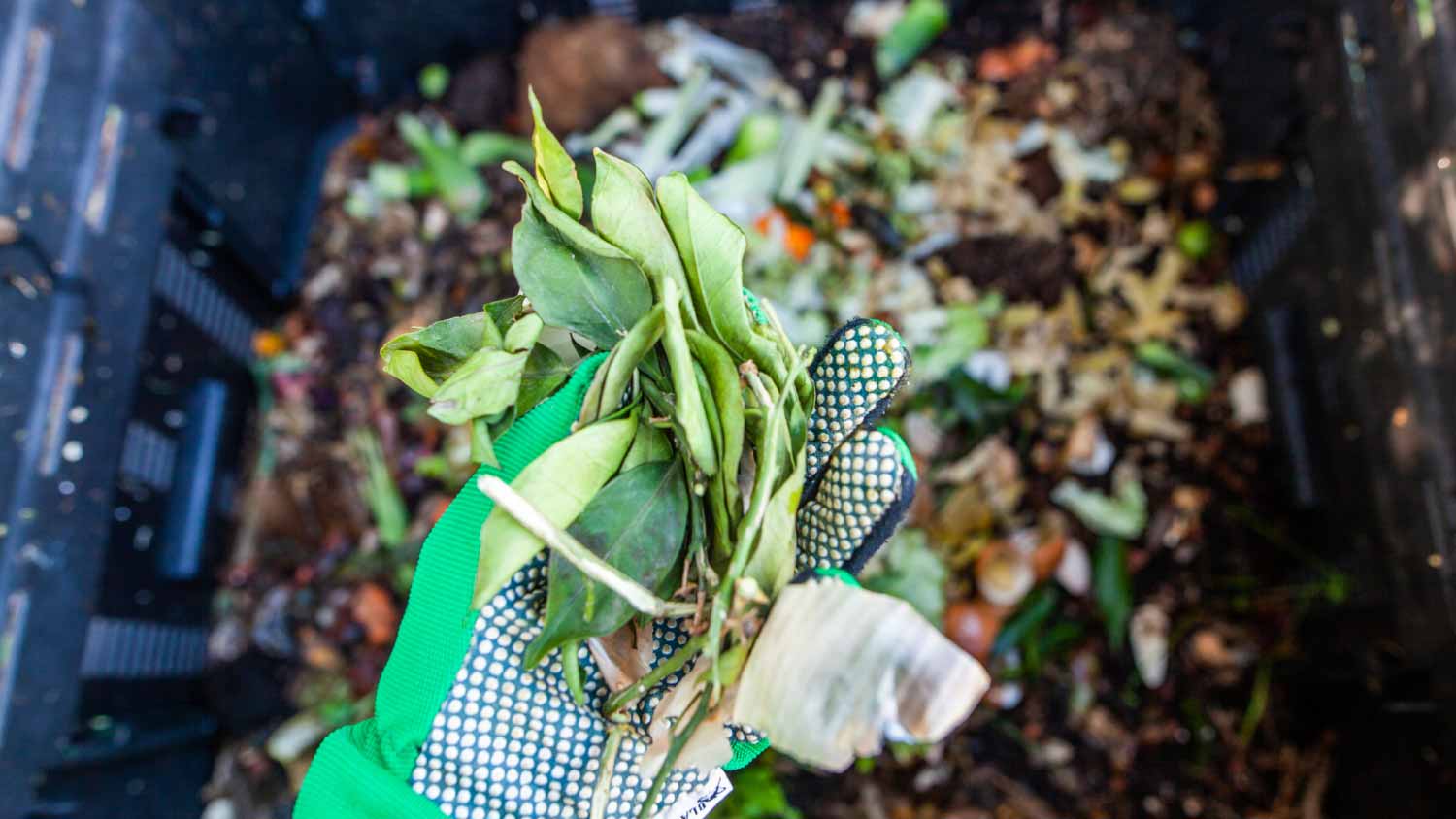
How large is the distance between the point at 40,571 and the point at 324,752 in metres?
0.71

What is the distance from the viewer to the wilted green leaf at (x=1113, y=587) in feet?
6.02

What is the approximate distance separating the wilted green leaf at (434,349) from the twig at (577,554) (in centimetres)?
13

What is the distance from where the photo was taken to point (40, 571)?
142cm

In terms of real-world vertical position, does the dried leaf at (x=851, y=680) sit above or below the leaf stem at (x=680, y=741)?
above

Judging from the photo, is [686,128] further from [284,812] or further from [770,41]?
[284,812]

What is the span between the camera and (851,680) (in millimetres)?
703

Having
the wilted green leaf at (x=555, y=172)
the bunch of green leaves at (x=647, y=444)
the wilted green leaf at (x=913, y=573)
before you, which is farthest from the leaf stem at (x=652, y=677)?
the wilted green leaf at (x=913, y=573)

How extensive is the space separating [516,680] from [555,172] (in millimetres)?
498

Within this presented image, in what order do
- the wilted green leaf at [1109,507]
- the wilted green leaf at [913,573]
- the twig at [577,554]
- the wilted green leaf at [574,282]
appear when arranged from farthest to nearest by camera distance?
the wilted green leaf at [1109,507]
the wilted green leaf at [913,573]
the wilted green leaf at [574,282]
the twig at [577,554]

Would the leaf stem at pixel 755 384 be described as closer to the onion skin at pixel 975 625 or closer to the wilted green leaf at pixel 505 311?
the wilted green leaf at pixel 505 311

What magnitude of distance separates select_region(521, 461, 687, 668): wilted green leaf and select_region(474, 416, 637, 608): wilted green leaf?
0.08ft

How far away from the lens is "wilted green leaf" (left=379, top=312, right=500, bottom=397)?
2.90 feet

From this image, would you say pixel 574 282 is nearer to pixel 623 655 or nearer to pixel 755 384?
pixel 755 384

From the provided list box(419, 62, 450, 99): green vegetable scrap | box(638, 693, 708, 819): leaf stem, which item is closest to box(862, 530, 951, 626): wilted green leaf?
box(638, 693, 708, 819): leaf stem
